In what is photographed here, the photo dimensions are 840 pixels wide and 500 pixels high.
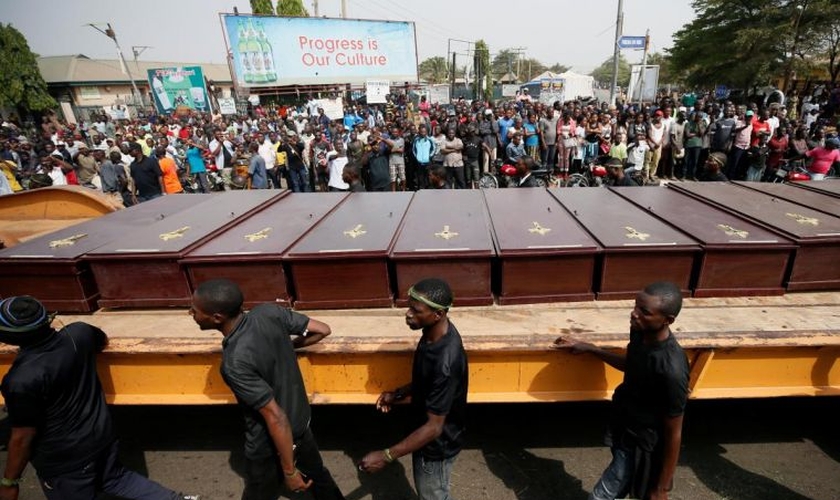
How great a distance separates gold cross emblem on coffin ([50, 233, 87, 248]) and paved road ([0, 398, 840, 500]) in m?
1.67

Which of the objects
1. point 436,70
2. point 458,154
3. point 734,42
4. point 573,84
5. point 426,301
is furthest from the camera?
point 436,70

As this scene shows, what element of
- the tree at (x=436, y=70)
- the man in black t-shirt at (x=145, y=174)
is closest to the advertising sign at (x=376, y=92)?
the man in black t-shirt at (x=145, y=174)

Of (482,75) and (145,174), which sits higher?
(482,75)

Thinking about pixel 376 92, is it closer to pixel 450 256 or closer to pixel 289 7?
pixel 450 256

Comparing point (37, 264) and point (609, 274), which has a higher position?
point (37, 264)

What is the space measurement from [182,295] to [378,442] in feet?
6.13

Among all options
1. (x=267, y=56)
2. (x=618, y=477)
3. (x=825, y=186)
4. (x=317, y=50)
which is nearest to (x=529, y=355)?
(x=618, y=477)

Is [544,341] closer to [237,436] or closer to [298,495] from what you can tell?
[298,495]

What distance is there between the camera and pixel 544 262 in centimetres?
277

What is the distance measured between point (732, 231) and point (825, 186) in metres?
2.35

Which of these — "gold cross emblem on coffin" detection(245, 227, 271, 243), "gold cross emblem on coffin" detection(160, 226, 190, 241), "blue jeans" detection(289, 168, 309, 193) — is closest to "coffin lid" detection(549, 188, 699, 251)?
"gold cross emblem on coffin" detection(245, 227, 271, 243)

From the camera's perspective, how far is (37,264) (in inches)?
114

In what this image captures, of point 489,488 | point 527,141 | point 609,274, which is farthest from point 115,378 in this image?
point 527,141

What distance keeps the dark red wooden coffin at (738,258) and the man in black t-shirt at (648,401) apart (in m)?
1.04
